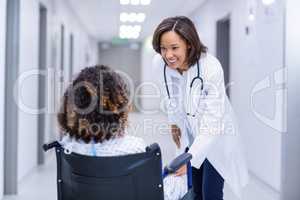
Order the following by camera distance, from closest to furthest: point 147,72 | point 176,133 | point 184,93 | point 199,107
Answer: point 199,107 < point 184,93 < point 176,133 < point 147,72

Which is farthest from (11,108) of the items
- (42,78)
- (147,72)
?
(147,72)

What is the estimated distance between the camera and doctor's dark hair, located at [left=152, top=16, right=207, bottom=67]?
68.2 inches

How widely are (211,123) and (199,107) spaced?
0.36 feet

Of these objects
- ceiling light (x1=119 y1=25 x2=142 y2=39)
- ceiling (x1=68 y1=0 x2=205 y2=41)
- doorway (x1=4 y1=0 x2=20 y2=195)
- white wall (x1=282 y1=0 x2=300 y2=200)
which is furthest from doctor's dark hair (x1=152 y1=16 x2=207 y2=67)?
ceiling light (x1=119 y1=25 x2=142 y2=39)

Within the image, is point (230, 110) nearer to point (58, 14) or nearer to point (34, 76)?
point (34, 76)

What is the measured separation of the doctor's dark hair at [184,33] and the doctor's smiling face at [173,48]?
0.01 metres

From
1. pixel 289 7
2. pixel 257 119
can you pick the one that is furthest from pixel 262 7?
pixel 257 119

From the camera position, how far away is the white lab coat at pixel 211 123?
181cm

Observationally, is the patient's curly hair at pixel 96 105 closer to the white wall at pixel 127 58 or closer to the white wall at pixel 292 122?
the white wall at pixel 292 122

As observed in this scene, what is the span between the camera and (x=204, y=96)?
6.11 feet

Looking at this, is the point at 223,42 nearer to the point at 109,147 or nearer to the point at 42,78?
the point at 42,78

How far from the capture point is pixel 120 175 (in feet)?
4.76

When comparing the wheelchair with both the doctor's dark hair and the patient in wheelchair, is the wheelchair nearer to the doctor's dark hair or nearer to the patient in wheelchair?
the patient in wheelchair

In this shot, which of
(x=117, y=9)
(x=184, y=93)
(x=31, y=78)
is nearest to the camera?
(x=184, y=93)
